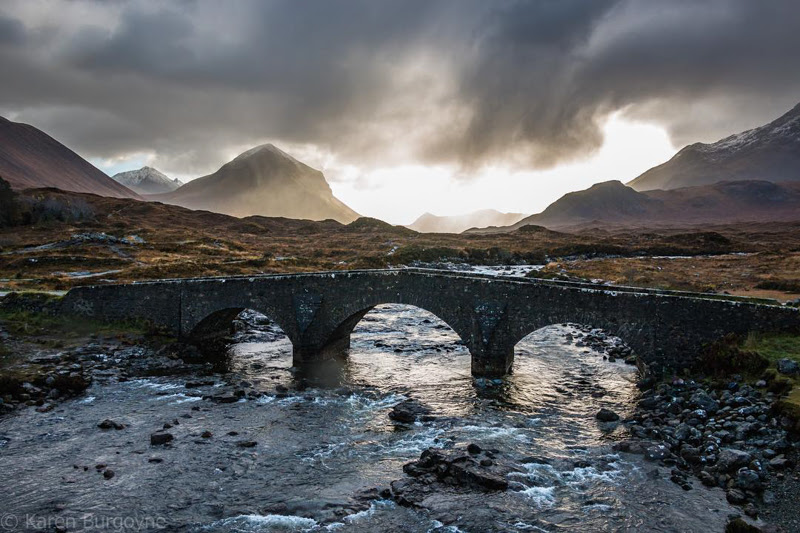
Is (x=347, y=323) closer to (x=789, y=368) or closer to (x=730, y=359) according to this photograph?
(x=730, y=359)

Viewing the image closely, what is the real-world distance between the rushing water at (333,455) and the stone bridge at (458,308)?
2.46 meters

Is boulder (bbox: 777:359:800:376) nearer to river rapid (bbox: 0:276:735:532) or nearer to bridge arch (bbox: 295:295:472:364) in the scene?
river rapid (bbox: 0:276:735:532)

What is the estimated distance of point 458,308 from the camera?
26.0 meters

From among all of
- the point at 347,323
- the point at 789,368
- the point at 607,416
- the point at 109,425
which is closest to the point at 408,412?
the point at 607,416

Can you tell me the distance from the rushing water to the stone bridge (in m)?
2.46

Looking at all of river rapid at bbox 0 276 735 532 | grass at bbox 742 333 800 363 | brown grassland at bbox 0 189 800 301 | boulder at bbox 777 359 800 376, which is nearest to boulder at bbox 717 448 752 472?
river rapid at bbox 0 276 735 532

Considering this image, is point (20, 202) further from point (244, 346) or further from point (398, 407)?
point (398, 407)

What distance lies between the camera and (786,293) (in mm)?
31766

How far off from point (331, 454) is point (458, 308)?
11.3 meters

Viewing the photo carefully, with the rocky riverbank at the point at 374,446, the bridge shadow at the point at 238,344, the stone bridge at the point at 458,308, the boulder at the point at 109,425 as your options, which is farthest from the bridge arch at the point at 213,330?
the boulder at the point at 109,425

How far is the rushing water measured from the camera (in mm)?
13320

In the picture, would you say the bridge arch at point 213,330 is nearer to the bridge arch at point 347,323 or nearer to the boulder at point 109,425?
the bridge arch at point 347,323

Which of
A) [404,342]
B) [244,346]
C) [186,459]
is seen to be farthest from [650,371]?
[244,346]

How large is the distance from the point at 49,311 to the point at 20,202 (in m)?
77.3
